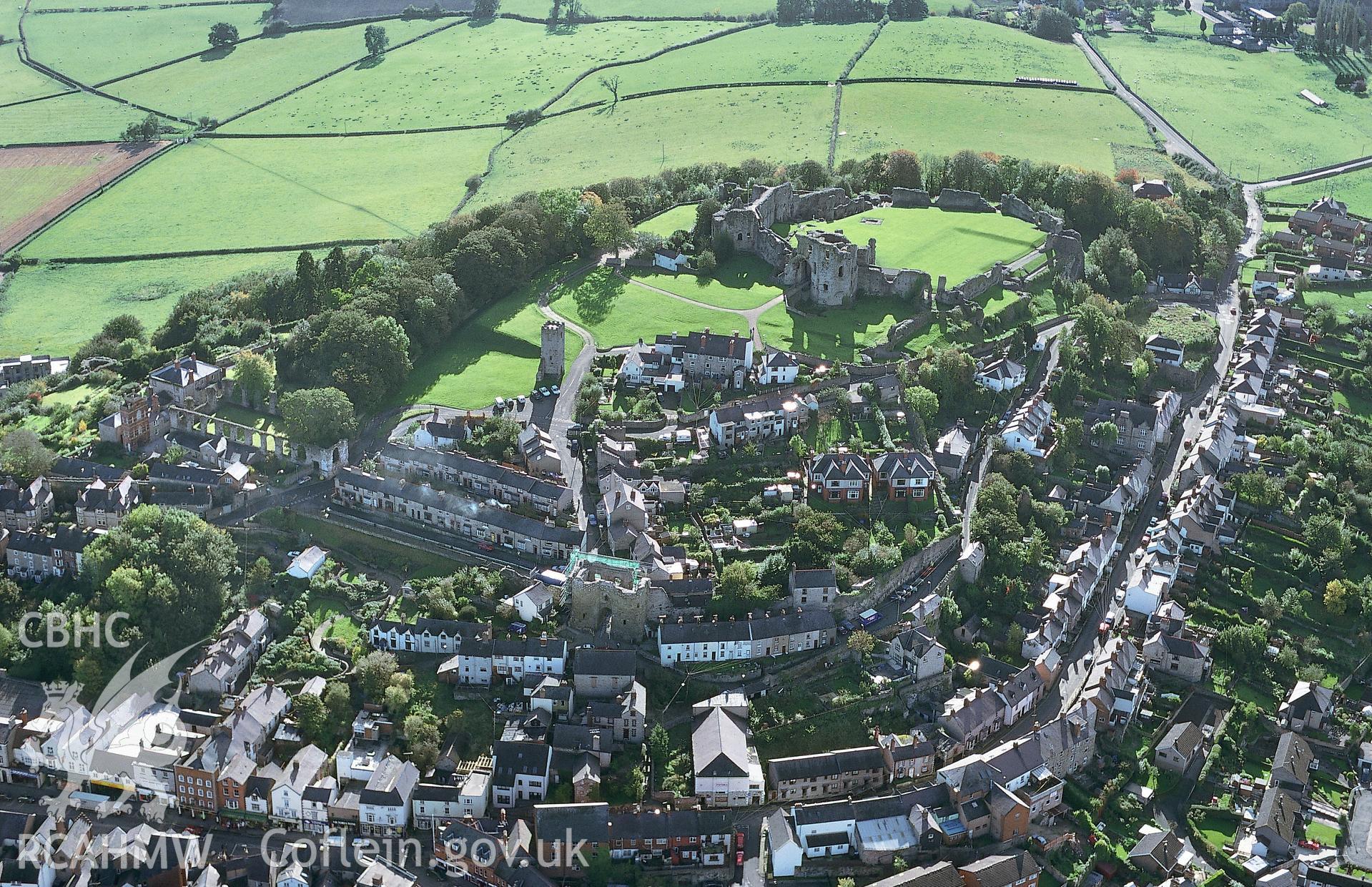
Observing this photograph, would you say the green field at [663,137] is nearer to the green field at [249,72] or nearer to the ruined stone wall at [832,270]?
the ruined stone wall at [832,270]

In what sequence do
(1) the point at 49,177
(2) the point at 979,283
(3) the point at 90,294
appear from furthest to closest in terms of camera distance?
(1) the point at 49,177, (3) the point at 90,294, (2) the point at 979,283

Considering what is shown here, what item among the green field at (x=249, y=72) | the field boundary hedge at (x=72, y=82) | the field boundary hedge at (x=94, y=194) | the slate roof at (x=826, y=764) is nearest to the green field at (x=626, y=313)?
the slate roof at (x=826, y=764)

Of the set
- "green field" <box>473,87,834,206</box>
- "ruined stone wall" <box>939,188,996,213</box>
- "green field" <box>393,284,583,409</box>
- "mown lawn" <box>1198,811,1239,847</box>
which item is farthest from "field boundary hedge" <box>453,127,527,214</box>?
"mown lawn" <box>1198,811,1239,847</box>

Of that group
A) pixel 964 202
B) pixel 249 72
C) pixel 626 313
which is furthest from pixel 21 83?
pixel 964 202

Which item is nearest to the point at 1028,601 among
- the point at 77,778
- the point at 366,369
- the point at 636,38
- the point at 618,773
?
the point at 618,773

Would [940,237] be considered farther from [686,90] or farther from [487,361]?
[686,90]
